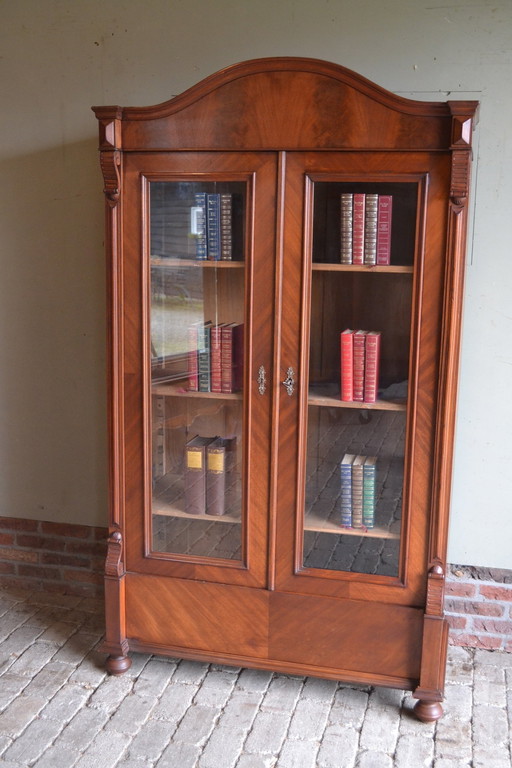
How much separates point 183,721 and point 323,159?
178 cm

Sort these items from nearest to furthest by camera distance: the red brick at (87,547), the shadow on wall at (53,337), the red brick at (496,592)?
the red brick at (496,592) → the shadow on wall at (53,337) → the red brick at (87,547)

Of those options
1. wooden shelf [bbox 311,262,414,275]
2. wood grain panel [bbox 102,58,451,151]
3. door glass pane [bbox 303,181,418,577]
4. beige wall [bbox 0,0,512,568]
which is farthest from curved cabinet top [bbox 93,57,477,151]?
beige wall [bbox 0,0,512,568]

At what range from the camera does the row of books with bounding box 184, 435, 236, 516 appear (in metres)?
2.57

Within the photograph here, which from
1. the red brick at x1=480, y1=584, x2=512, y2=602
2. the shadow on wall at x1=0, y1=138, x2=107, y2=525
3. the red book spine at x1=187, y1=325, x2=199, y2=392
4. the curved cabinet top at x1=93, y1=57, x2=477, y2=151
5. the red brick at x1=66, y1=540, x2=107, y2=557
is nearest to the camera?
the curved cabinet top at x1=93, y1=57, x2=477, y2=151

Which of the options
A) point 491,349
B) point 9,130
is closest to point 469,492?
point 491,349

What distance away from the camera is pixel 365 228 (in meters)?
2.35

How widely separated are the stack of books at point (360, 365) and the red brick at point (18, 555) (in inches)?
64.4

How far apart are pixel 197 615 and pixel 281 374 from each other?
876 millimetres

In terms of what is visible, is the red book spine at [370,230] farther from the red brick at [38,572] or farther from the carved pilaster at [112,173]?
the red brick at [38,572]

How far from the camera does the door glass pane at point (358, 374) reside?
2.33 m

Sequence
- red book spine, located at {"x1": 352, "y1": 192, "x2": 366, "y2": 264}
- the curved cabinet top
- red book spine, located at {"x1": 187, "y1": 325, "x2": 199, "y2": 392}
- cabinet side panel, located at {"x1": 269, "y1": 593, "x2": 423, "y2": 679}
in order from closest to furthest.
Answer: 1. the curved cabinet top
2. red book spine, located at {"x1": 352, "y1": 192, "x2": 366, "y2": 264}
3. cabinet side panel, located at {"x1": 269, "y1": 593, "x2": 423, "y2": 679}
4. red book spine, located at {"x1": 187, "y1": 325, "x2": 199, "y2": 392}

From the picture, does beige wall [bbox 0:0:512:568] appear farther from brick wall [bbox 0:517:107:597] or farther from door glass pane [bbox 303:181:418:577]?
door glass pane [bbox 303:181:418:577]

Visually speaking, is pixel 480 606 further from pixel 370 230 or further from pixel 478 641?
pixel 370 230

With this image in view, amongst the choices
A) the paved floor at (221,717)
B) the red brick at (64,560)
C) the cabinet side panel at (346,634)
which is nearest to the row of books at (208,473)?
the cabinet side panel at (346,634)
